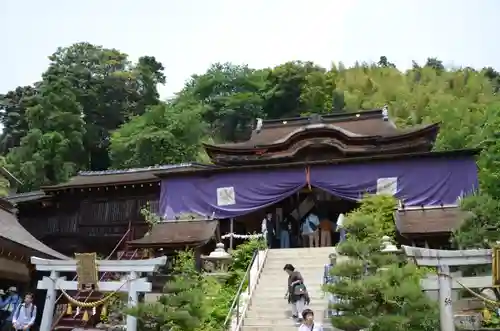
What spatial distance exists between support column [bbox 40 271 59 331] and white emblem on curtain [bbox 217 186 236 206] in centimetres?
894

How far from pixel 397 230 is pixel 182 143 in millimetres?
22258

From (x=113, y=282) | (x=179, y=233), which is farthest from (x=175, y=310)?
(x=179, y=233)

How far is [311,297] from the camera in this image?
12.9m

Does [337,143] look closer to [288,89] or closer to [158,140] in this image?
[158,140]

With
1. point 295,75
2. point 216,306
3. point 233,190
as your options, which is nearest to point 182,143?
point 295,75

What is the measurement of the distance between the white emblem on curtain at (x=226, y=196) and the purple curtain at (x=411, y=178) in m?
2.98

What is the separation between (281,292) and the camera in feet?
43.9

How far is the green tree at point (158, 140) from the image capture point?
34.8 meters

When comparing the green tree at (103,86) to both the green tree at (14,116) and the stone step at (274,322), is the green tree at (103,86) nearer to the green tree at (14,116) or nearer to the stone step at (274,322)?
the green tree at (14,116)

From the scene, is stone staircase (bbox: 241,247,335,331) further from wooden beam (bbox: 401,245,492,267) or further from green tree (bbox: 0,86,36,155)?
green tree (bbox: 0,86,36,155)

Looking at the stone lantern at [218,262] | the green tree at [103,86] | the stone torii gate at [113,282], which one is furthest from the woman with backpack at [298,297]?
the green tree at [103,86]

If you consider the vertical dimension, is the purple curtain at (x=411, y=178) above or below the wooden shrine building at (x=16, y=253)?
above

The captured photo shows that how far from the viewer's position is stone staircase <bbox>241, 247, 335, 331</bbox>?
11.6 meters

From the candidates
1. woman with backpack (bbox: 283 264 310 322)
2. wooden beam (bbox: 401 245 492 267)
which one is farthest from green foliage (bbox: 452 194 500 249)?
woman with backpack (bbox: 283 264 310 322)
